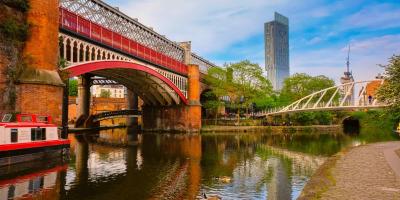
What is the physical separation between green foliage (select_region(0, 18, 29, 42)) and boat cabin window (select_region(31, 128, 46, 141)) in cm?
724

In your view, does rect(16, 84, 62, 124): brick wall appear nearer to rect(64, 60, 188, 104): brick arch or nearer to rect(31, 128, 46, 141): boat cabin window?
rect(31, 128, 46, 141): boat cabin window

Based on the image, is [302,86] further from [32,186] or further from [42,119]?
[32,186]

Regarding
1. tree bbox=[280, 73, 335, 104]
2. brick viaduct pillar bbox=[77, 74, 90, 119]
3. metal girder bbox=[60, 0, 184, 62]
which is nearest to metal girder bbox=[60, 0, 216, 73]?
metal girder bbox=[60, 0, 184, 62]

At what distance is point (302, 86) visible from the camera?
98438 millimetres

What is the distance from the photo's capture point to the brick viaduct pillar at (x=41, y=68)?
88.6 ft

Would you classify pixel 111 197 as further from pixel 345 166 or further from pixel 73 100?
pixel 73 100

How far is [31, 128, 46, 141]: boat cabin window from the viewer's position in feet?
79.1

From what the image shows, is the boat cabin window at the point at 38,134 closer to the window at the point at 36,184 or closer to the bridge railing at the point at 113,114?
the window at the point at 36,184

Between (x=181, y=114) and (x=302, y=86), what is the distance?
4317 cm

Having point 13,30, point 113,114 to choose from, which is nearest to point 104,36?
point 13,30

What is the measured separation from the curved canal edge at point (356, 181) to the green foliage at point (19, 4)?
22741mm

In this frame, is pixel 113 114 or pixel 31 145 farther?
pixel 113 114

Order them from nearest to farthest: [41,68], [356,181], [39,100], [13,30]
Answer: [356,181], [13,30], [39,100], [41,68]

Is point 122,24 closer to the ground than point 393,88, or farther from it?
farther from it
